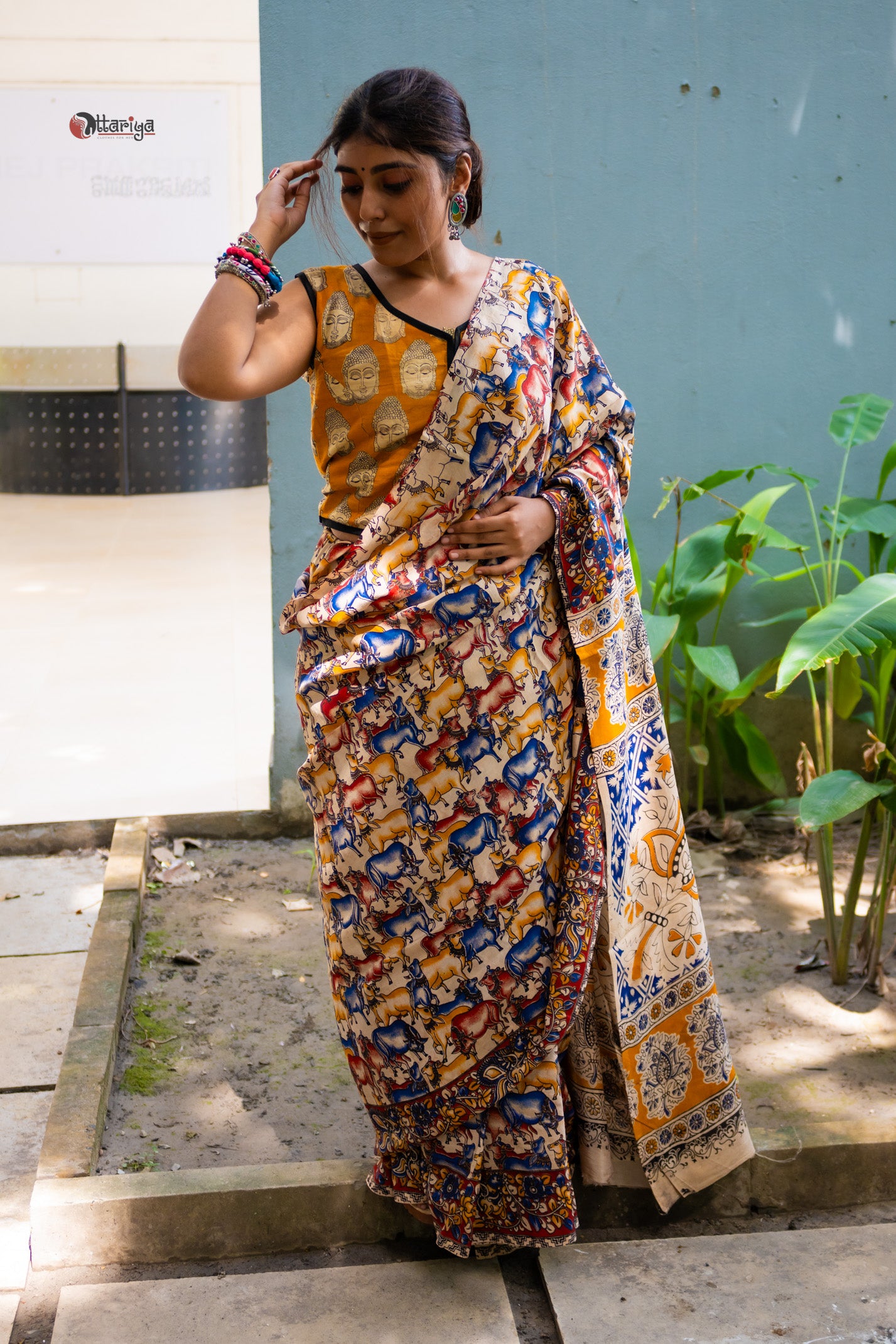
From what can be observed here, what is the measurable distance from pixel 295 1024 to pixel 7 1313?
40.9 inches

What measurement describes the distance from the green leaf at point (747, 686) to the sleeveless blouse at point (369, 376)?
188cm

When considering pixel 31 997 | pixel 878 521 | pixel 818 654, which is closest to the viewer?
pixel 818 654

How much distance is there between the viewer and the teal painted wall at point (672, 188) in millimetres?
3727

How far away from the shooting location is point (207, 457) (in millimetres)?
11922

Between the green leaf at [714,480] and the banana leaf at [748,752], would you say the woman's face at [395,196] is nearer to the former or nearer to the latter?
the green leaf at [714,480]

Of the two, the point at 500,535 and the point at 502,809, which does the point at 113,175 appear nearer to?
the point at 500,535

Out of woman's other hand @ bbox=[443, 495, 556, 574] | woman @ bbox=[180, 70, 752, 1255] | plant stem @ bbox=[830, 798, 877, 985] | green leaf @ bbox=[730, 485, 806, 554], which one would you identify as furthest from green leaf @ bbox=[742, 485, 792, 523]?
woman's other hand @ bbox=[443, 495, 556, 574]

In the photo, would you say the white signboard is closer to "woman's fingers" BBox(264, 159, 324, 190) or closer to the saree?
"woman's fingers" BBox(264, 159, 324, 190)

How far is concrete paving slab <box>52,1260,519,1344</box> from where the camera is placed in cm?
207

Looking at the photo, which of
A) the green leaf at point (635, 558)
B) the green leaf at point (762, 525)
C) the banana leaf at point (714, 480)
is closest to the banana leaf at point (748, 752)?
the green leaf at point (635, 558)

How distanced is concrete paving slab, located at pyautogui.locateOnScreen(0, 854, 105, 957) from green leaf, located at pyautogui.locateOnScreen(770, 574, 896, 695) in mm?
2059

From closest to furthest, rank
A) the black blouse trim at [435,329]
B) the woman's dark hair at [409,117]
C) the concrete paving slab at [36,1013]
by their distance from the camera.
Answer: the woman's dark hair at [409,117] → the black blouse trim at [435,329] → the concrete paving slab at [36,1013]

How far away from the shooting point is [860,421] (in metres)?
3.26

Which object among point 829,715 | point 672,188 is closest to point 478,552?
point 829,715
